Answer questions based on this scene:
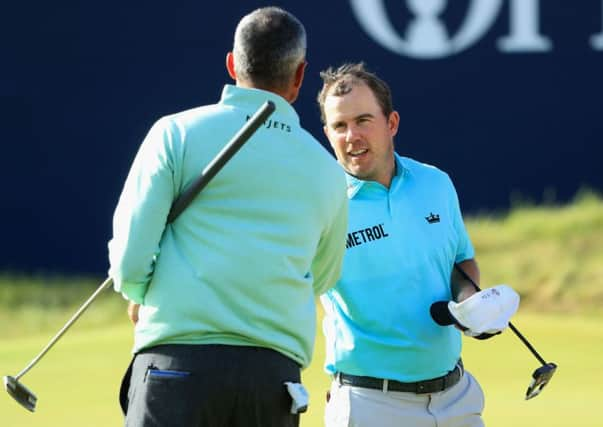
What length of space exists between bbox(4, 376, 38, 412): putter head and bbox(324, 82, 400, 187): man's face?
1169 mm

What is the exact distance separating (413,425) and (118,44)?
8140 mm

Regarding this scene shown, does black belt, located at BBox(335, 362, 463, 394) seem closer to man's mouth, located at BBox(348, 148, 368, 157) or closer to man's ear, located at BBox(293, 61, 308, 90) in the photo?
man's mouth, located at BBox(348, 148, 368, 157)

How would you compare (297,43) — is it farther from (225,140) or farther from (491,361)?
(491,361)

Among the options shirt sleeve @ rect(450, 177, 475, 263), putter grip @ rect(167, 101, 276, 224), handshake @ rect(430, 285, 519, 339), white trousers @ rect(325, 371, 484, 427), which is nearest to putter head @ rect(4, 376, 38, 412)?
putter grip @ rect(167, 101, 276, 224)

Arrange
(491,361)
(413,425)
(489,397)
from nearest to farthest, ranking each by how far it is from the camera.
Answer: (413,425)
(489,397)
(491,361)

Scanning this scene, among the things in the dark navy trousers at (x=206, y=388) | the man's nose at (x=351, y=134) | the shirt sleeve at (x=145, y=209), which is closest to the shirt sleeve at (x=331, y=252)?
the dark navy trousers at (x=206, y=388)

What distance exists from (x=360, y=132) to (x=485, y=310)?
2.21 feet

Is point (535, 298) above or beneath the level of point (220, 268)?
beneath

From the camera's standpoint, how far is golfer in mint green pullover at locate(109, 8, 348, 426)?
3158 mm

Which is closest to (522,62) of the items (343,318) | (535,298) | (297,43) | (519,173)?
(519,173)

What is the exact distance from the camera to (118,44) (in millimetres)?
11750

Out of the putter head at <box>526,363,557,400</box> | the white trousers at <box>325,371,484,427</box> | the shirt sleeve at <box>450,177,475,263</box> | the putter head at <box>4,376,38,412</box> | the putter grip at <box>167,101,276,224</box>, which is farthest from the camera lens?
the shirt sleeve at <box>450,177,475,263</box>

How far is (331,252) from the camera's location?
3.49 meters

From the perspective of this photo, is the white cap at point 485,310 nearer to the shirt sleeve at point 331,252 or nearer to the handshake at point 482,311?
the handshake at point 482,311
